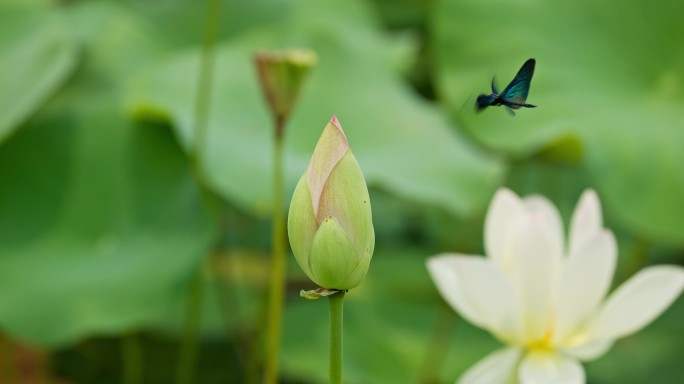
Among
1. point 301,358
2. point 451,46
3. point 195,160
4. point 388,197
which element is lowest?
point 301,358

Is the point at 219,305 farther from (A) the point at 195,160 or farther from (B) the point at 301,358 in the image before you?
(A) the point at 195,160

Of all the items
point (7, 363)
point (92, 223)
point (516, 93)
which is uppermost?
point (516, 93)

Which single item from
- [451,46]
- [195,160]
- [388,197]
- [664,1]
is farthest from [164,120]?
[664,1]

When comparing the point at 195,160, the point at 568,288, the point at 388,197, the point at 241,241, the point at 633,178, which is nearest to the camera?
the point at 568,288

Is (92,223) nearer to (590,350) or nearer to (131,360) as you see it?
(131,360)

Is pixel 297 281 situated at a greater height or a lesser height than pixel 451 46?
lesser

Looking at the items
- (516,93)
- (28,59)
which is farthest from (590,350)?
(28,59)

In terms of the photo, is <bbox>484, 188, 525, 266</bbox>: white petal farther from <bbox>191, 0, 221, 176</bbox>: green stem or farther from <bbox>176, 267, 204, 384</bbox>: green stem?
<bbox>176, 267, 204, 384</bbox>: green stem
